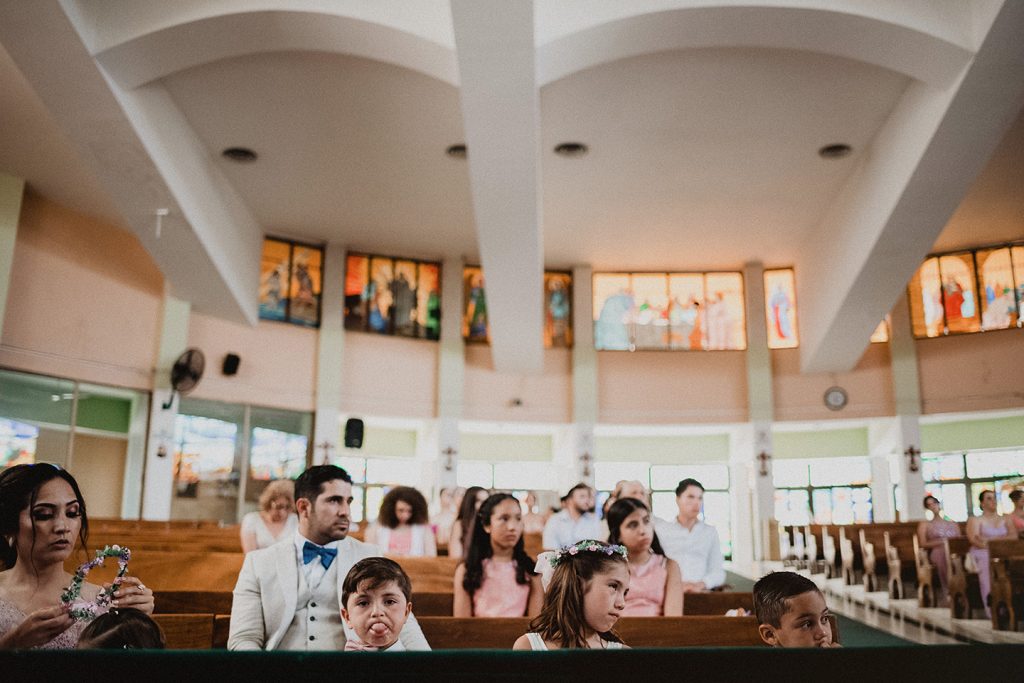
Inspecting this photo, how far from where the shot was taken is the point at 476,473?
18.7m

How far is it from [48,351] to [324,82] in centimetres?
492

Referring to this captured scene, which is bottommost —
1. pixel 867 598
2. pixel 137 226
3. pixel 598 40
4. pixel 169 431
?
pixel 867 598

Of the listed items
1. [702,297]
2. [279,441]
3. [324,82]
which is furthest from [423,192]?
[702,297]

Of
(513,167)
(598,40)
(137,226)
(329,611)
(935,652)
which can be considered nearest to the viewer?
(935,652)

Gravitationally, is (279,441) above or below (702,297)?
below

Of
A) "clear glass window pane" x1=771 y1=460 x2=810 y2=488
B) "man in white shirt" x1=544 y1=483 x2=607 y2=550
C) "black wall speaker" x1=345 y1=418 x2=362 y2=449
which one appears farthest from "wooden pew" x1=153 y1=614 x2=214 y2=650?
"clear glass window pane" x1=771 y1=460 x2=810 y2=488

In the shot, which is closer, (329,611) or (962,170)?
Result: (329,611)

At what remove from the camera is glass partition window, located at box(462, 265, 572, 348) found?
53.8 ft

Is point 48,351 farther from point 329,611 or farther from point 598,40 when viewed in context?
point 329,611

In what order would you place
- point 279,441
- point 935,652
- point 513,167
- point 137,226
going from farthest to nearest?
1. point 279,441
2. point 137,226
3. point 513,167
4. point 935,652

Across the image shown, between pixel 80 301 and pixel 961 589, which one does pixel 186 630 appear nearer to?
pixel 961 589

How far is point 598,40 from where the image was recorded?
804 centimetres

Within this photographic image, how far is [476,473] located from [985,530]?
36.4ft

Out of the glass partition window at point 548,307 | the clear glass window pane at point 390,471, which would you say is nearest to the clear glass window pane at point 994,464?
the glass partition window at point 548,307
